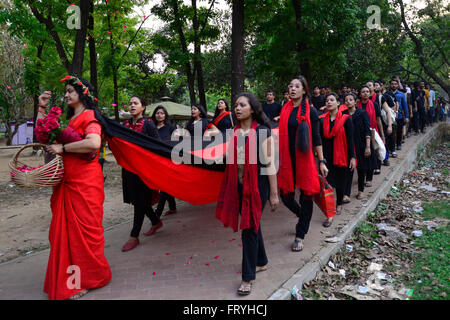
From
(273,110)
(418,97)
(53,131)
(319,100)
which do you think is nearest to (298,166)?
(53,131)

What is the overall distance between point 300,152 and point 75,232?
9.26 ft

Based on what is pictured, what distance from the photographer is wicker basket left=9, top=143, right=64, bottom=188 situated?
10.3 ft

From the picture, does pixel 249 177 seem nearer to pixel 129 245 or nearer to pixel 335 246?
pixel 335 246

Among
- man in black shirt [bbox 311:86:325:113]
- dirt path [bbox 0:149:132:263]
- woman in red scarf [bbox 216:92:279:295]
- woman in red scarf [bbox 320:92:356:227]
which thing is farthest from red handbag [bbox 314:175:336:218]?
man in black shirt [bbox 311:86:325:113]

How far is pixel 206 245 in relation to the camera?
4.78 metres

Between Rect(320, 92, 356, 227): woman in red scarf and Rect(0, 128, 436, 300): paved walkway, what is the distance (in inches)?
21.9

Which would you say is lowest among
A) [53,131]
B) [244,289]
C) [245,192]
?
[244,289]

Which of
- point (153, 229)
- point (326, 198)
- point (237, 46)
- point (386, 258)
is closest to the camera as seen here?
point (386, 258)

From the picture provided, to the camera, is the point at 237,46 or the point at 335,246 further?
the point at 237,46

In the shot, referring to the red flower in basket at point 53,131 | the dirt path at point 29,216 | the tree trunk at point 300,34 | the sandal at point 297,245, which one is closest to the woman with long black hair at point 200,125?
the dirt path at point 29,216

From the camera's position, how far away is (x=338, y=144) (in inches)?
226

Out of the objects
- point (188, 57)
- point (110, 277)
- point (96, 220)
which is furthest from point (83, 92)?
point (188, 57)

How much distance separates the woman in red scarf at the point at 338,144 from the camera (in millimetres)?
5751
